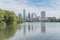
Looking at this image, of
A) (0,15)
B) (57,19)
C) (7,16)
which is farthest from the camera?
(57,19)

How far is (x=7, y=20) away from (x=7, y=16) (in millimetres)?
1560

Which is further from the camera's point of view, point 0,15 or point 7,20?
point 7,20

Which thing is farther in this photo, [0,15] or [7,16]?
[7,16]

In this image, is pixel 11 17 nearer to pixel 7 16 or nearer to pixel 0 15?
pixel 7 16

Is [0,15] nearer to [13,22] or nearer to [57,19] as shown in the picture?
[13,22]

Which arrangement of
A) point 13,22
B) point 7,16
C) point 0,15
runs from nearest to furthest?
point 0,15
point 7,16
point 13,22

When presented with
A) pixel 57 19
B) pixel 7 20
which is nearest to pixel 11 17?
pixel 7 20

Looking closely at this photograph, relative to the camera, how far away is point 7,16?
177ft

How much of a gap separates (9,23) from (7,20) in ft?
4.73

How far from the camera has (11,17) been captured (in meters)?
55.4

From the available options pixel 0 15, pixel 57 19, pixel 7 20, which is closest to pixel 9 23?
pixel 7 20

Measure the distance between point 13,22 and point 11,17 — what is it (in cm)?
285

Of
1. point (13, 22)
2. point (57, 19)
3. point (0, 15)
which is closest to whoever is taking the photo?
point (0, 15)

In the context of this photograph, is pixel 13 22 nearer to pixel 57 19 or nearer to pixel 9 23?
pixel 9 23
